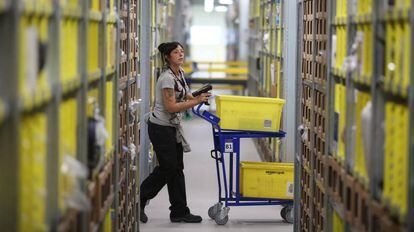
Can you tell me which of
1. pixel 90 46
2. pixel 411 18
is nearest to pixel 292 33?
pixel 90 46

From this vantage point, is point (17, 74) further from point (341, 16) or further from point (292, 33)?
point (292, 33)

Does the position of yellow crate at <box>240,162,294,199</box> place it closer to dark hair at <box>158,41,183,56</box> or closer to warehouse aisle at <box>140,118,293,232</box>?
warehouse aisle at <box>140,118,293,232</box>

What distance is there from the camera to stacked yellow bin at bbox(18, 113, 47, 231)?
3.37 meters

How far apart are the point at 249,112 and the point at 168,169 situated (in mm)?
973

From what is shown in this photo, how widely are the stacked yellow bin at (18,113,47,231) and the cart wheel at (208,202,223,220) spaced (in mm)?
5181

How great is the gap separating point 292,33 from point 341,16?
3872 mm

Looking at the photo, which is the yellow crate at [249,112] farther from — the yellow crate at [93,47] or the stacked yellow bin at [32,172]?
the stacked yellow bin at [32,172]

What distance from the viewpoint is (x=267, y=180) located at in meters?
8.62

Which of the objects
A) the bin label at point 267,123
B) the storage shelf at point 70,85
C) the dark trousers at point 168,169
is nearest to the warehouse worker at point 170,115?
the dark trousers at point 168,169

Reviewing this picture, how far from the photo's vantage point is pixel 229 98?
8289mm

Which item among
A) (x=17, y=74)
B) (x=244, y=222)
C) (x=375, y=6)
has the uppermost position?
(x=375, y=6)

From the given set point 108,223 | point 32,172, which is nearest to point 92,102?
point 108,223

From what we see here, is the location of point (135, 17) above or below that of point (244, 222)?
above

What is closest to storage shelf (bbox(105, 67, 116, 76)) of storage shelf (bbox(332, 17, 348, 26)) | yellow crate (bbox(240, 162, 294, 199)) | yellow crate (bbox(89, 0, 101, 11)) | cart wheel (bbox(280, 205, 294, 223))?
yellow crate (bbox(89, 0, 101, 11))
